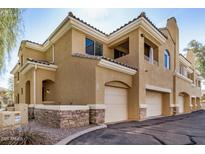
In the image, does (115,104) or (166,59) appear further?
(166,59)

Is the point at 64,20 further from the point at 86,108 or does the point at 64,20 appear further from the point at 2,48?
the point at 86,108

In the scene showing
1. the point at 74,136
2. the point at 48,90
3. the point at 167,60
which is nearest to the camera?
the point at 74,136

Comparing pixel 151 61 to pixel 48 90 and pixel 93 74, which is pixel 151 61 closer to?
pixel 93 74

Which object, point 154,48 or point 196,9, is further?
point 154,48

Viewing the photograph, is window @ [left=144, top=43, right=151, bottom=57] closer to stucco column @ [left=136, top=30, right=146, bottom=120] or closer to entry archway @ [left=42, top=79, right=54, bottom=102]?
stucco column @ [left=136, top=30, right=146, bottom=120]

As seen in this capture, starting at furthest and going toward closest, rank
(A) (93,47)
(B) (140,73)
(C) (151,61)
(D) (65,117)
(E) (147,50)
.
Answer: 1. (E) (147,50)
2. (C) (151,61)
3. (A) (93,47)
4. (B) (140,73)
5. (D) (65,117)

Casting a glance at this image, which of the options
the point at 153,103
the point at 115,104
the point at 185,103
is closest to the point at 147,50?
the point at 153,103

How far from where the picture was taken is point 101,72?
28.8ft

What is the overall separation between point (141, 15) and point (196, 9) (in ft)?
10.2

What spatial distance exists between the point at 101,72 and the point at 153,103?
619cm

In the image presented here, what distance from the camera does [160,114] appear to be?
14.1 m

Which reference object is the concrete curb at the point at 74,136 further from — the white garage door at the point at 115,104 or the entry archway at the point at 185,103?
the entry archway at the point at 185,103

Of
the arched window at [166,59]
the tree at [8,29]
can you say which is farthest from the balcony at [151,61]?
the tree at [8,29]
